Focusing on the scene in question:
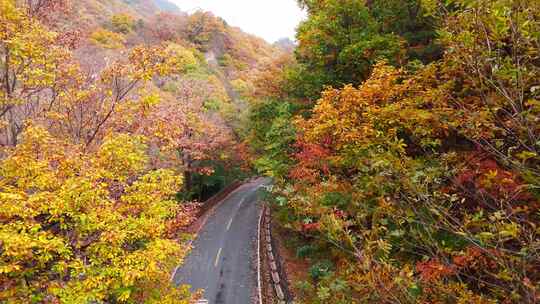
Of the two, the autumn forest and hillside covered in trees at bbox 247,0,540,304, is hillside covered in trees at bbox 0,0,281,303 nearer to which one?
the autumn forest

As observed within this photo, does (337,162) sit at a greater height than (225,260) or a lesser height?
greater

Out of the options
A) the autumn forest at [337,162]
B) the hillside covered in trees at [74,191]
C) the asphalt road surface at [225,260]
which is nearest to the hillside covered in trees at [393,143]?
the autumn forest at [337,162]

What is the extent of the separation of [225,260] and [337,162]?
40.3ft

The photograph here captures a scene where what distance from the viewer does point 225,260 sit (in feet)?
69.4

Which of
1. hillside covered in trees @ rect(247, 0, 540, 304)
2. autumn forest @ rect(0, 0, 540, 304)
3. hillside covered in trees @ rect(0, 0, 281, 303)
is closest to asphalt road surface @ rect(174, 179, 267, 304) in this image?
autumn forest @ rect(0, 0, 540, 304)

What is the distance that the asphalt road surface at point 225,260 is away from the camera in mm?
17513

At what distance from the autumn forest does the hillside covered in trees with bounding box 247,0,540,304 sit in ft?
0.29

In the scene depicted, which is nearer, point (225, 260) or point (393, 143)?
point (393, 143)

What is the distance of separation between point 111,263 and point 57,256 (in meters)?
1.21

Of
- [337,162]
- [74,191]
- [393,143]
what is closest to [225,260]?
[337,162]

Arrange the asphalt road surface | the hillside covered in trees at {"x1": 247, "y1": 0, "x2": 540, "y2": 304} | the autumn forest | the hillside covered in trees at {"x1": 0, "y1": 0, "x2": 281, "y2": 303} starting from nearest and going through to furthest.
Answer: the autumn forest, the hillside covered in trees at {"x1": 247, "y1": 0, "x2": 540, "y2": 304}, the hillside covered in trees at {"x1": 0, "y1": 0, "x2": 281, "y2": 303}, the asphalt road surface

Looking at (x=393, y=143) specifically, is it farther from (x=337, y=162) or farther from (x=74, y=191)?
(x=337, y=162)

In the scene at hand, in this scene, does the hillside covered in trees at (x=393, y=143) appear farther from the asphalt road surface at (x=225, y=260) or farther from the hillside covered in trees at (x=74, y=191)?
the hillside covered in trees at (x=74, y=191)

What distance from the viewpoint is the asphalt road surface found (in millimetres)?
17513
